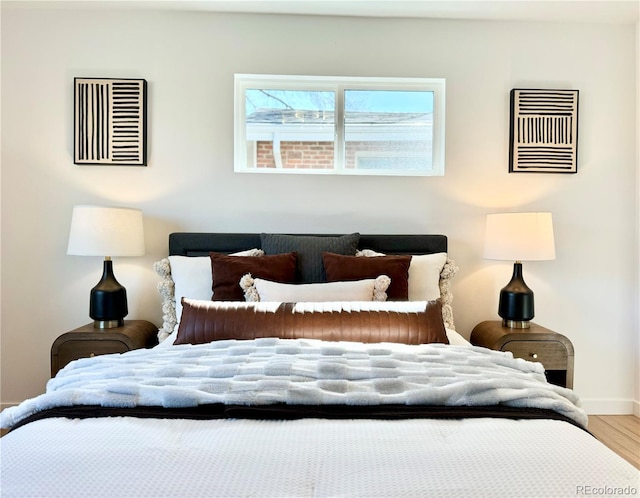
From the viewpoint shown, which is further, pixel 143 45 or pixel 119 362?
pixel 143 45

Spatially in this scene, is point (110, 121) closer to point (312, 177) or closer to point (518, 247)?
point (312, 177)

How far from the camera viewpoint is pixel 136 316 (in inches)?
113

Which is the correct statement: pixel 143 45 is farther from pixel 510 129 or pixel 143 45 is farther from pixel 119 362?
pixel 510 129

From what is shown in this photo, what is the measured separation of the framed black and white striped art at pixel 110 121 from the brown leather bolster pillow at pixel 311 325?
1.46 m

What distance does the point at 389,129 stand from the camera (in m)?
2.99

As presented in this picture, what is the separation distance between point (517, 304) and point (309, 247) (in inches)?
51.5

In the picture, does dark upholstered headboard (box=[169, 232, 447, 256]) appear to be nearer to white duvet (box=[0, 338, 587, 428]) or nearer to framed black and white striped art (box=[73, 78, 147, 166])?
framed black and white striped art (box=[73, 78, 147, 166])

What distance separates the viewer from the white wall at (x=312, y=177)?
9.27 feet

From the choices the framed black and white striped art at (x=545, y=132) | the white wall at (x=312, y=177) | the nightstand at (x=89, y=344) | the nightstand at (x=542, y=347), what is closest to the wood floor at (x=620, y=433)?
the white wall at (x=312, y=177)

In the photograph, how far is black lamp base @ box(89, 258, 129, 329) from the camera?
2512mm

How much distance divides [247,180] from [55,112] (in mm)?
1345

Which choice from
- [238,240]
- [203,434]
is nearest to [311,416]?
[203,434]

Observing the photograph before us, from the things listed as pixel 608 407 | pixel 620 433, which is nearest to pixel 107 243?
pixel 620 433

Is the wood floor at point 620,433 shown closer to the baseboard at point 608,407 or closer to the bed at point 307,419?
the baseboard at point 608,407
